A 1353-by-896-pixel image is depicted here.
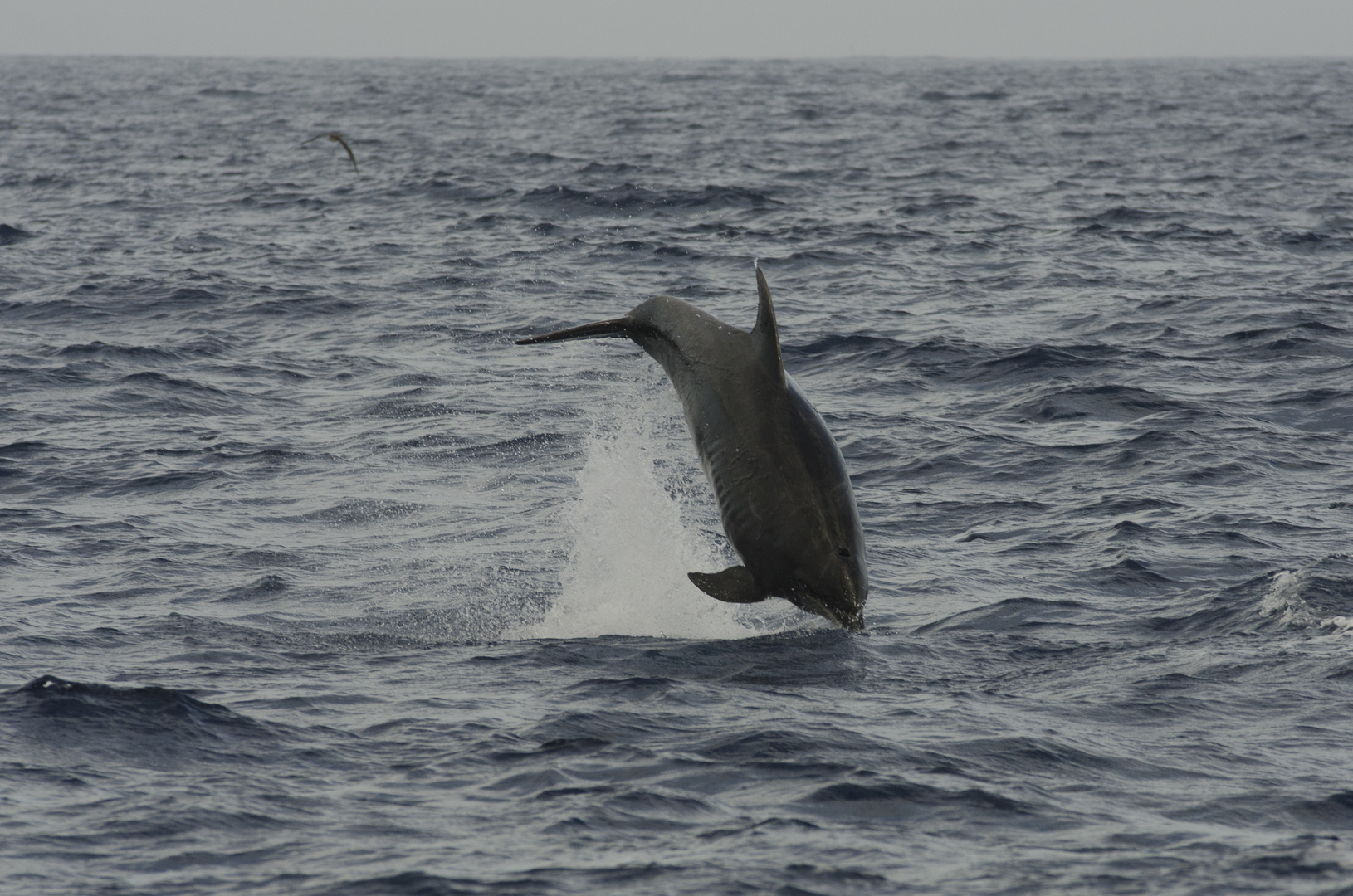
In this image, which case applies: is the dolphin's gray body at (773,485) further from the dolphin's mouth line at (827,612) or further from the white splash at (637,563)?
the white splash at (637,563)

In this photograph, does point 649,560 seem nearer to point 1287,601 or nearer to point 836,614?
point 836,614

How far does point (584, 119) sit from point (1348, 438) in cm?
5123

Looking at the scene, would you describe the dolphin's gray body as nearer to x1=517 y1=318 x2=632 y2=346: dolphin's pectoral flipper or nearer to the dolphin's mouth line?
the dolphin's mouth line

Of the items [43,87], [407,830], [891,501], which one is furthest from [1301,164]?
[43,87]

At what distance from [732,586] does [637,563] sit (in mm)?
2785

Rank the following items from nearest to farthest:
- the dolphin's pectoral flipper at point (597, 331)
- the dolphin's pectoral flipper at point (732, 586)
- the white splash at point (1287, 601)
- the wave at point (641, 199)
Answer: the dolphin's pectoral flipper at point (732, 586) → the white splash at point (1287, 601) → the dolphin's pectoral flipper at point (597, 331) → the wave at point (641, 199)

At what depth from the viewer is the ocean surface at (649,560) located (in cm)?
840

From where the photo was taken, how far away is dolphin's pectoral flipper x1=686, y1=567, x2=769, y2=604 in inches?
446

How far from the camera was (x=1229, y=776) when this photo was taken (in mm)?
9219

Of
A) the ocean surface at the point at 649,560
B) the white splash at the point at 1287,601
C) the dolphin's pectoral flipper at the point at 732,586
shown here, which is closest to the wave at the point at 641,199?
the ocean surface at the point at 649,560

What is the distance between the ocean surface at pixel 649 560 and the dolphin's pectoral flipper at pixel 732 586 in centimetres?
56

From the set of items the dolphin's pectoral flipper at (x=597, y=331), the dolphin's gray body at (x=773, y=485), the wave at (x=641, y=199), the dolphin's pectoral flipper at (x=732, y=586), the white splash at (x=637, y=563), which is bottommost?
the white splash at (x=637, y=563)

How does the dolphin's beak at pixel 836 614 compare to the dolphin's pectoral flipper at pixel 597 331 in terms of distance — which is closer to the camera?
the dolphin's beak at pixel 836 614

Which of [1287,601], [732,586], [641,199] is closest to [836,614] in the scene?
[732,586]
